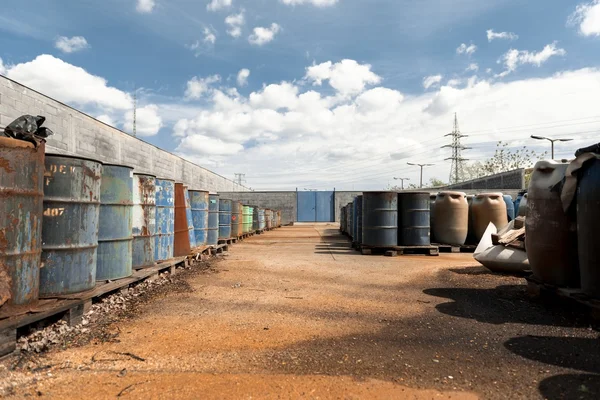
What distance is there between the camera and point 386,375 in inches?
108

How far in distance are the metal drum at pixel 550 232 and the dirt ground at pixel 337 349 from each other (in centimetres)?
40

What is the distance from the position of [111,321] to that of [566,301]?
200 inches

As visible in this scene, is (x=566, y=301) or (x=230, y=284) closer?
(x=566, y=301)

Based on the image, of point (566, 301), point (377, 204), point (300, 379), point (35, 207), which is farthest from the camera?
point (377, 204)

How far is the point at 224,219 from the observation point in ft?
41.0

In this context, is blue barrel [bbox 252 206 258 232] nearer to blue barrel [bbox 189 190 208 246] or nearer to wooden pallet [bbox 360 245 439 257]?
blue barrel [bbox 189 190 208 246]

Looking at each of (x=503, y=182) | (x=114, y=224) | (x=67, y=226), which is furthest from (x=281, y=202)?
(x=67, y=226)

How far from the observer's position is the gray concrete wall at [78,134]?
8.98m

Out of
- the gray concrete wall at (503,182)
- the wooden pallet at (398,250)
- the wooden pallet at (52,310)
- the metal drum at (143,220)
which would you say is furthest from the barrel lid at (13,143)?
the gray concrete wall at (503,182)

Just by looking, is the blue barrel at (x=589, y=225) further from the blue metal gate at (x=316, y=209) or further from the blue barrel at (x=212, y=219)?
the blue metal gate at (x=316, y=209)

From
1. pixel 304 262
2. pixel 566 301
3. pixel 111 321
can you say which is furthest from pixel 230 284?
pixel 566 301

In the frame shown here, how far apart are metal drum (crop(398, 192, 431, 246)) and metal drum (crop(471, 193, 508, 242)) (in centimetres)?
172

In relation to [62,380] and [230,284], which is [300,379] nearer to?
[62,380]

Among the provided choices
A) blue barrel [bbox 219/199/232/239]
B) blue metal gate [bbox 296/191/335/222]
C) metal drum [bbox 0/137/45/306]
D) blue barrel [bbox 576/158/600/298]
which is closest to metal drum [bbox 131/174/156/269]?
metal drum [bbox 0/137/45/306]
